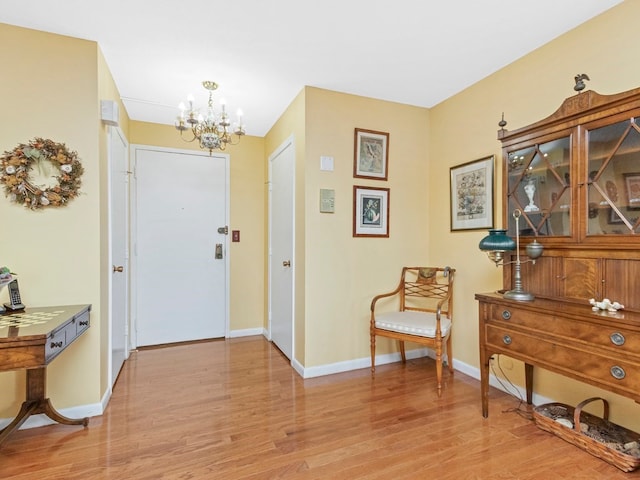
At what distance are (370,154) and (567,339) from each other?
2002 mm

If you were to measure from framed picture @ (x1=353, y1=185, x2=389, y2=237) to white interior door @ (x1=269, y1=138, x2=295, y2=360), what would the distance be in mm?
607

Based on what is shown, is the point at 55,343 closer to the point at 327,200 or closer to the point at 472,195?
the point at 327,200

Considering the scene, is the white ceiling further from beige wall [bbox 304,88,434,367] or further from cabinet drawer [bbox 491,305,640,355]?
cabinet drawer [bbox 491,305,640,355]

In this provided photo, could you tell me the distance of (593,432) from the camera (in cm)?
173

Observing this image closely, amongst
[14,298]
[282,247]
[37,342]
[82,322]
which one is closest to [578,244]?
[282,247]

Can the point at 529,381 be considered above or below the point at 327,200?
below

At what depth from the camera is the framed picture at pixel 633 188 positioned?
157cm

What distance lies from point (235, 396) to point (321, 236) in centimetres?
140

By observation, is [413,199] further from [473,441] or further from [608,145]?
[473,441]

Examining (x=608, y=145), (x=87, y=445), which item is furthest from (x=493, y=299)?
(x=87, y=445)

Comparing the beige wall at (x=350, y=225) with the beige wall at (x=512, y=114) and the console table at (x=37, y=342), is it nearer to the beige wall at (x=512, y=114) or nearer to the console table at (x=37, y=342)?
the beige wall at (x=512, y=114)

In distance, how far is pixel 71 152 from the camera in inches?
79.4

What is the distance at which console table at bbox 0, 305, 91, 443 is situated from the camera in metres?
1.45

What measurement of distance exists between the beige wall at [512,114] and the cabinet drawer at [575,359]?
1.69ft
